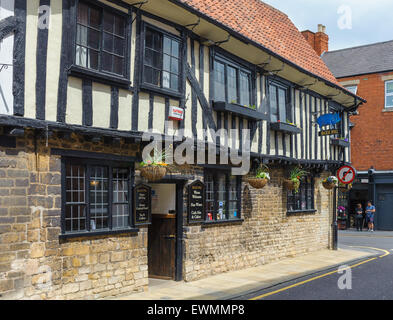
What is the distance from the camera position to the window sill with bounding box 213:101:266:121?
36.4 ft

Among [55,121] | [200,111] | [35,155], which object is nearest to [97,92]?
[55,121]

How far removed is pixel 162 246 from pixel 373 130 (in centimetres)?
1952

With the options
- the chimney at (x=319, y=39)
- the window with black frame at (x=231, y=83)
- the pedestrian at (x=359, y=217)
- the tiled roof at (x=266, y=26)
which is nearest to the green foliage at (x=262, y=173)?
the window with black frame at (x=231, y=83)

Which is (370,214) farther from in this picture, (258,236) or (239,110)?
(239,110)

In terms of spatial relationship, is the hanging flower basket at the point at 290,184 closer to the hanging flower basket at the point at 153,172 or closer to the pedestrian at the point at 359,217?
the hanging flower basket at the point at 153,172

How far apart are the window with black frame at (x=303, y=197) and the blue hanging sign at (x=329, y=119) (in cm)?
208

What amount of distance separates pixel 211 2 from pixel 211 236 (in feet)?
20.0

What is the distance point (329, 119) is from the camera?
49.7ft

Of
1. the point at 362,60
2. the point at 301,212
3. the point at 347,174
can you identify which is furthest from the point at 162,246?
the point at 362,60

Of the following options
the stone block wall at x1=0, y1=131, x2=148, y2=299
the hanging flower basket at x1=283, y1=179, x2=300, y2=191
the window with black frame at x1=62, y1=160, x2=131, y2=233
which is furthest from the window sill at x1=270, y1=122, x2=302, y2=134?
the stone block wall at x1=0, y1=131, x2=148, y2=299

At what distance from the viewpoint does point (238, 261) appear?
12117 mm

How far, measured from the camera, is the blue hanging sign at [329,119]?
1495cm

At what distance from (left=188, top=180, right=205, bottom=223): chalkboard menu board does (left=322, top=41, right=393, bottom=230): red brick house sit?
17.0 m

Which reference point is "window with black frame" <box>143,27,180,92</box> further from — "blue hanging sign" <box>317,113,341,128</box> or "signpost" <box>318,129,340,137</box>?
"signpost" <box>318,129,340,137</box>
